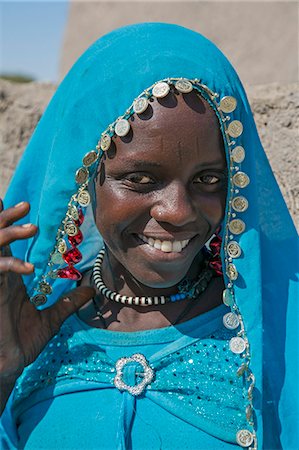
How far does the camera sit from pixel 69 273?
2.04 m

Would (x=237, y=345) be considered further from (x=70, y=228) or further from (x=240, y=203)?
(x=70, y=228)

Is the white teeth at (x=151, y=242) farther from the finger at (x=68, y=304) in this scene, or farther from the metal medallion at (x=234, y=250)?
the finger at (x=68, y=304)

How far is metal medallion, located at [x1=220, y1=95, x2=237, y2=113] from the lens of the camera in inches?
67.1

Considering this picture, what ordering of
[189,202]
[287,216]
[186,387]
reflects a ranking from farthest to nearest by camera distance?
[287,216] → [186,387] → [189,202]

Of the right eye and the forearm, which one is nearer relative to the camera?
the right eye

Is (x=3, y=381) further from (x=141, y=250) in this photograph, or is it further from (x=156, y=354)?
(x=141, y=250)

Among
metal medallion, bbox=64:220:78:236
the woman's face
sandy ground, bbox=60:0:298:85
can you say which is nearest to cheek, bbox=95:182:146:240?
the woman's face

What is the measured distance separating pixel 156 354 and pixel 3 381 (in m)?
0.42

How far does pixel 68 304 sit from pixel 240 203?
60 cm

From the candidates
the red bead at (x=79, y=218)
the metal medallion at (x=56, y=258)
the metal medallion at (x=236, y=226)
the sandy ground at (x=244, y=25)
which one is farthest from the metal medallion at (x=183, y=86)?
the sandy ground at (x=244, y=25)

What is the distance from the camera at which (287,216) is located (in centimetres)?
194

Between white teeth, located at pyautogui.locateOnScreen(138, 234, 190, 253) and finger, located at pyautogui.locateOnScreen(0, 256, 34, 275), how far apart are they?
288 mm

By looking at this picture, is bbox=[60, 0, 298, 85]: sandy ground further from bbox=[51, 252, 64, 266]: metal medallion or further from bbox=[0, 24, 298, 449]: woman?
bbox=[51, 252, 64, 266]: metal medallion

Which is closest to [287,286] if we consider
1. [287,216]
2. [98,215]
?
[287,216]
